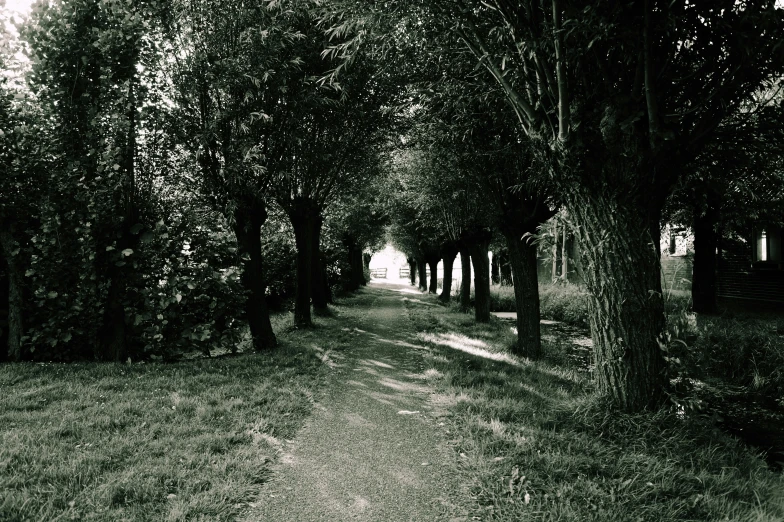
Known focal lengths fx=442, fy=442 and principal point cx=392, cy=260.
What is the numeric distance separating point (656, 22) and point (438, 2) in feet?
6.53

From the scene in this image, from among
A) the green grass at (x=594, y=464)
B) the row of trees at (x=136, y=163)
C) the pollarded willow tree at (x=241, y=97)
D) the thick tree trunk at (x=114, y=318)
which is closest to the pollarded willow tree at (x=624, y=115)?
the green grass at (x=594, y=464)

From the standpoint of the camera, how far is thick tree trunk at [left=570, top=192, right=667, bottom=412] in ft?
13.7

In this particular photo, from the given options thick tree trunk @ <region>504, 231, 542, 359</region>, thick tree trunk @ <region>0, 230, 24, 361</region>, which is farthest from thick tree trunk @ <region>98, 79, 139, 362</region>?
thick tree trunk @ <region>504, 231, 542, 359</region>


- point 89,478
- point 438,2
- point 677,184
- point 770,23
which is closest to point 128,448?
point 89,478

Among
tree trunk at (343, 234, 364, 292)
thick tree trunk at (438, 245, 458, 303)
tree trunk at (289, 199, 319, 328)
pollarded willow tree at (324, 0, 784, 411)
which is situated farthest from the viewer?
tree trunk at (343, 234, 364, 292)

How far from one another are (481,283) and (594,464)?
10576 mm

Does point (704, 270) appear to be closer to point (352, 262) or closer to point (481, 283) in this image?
point (481, 283)

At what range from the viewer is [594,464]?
346cm

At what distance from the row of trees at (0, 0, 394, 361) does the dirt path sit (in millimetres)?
3583

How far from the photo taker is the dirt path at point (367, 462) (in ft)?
10.1

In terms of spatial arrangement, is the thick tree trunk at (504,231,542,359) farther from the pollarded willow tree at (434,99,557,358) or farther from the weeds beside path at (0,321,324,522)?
the weeds beside path at (0,321,324,522)

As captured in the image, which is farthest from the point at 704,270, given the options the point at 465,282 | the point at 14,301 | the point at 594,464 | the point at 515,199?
the point at 14,301

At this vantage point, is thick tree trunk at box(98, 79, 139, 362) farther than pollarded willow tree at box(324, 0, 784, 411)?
Yes

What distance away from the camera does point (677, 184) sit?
4.07m
